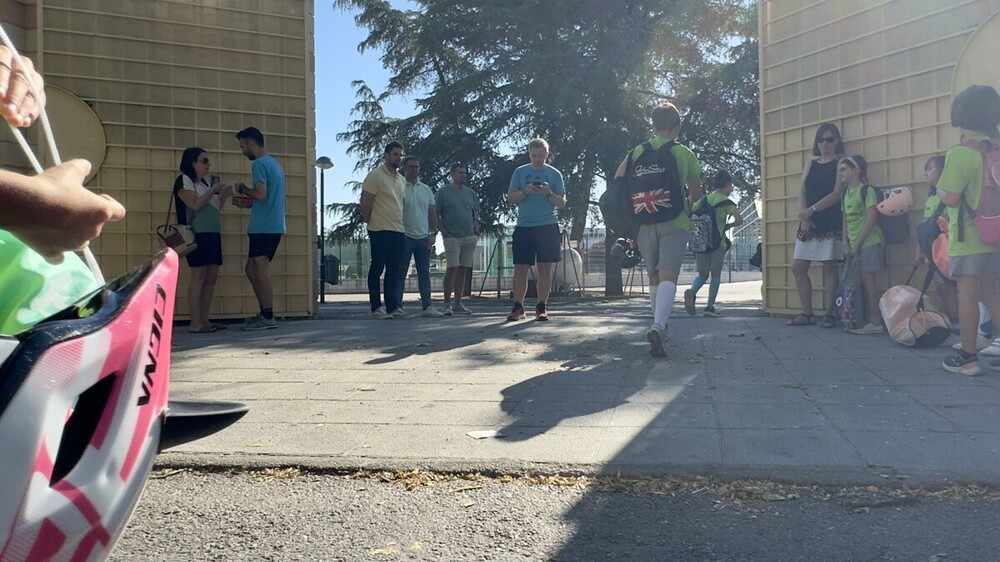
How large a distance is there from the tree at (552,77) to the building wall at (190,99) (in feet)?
28.3

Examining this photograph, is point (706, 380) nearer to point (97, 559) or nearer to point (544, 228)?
point (544, 228)

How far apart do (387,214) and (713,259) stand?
13.4 ft

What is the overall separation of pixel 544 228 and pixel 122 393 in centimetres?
676

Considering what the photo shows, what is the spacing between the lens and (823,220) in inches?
300

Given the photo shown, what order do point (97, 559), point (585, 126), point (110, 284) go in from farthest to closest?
point (585, 126)
point (110, 284)
point (97, 559)

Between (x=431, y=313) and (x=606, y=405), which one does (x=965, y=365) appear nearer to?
(x=606, y=405)

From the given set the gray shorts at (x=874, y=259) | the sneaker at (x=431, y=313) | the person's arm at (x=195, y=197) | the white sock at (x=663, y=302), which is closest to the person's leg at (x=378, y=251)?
the sneaker at (x=431, y=313)

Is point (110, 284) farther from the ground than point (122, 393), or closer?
farther from the ground

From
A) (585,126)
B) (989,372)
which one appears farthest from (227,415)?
(585,126)

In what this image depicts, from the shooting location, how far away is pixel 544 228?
788 centimetres

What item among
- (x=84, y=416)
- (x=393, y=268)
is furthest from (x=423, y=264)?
(x=84, y=416)

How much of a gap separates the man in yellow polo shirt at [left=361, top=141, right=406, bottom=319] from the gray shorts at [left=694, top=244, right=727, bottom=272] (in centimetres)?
382

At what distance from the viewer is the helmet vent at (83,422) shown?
117 centimetres

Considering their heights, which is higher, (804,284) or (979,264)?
(979,264)
